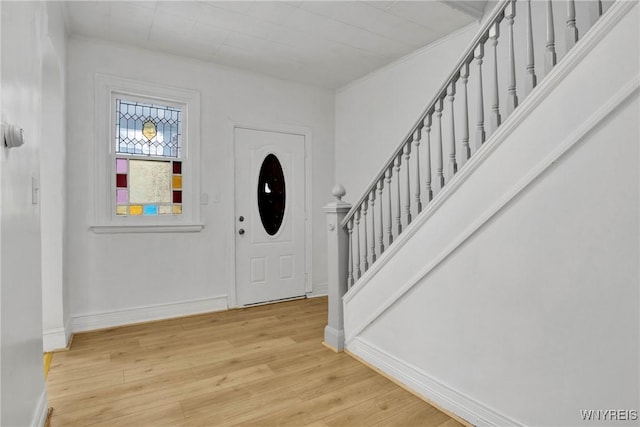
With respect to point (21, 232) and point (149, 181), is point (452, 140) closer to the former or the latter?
point (21, 232)

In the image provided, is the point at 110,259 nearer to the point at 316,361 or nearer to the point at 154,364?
the point at 154,364

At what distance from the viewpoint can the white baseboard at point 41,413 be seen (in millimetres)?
1682

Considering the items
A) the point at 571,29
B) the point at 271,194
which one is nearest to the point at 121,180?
the point at 271,194

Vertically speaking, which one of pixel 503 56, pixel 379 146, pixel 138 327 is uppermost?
pixel 503 56

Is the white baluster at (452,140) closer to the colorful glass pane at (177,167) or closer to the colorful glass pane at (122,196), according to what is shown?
the colorful glass pane at (177,167)

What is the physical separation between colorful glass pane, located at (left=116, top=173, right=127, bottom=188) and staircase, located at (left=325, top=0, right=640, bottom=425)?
8.79ft

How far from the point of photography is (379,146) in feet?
13.5

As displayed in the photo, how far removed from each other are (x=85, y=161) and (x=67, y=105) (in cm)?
51

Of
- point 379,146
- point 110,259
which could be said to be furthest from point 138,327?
point 379,146

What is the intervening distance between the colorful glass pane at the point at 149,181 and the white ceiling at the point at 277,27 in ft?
3.78

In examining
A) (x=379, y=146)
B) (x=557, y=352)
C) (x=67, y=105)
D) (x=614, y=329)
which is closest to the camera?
(x=614, y=329)

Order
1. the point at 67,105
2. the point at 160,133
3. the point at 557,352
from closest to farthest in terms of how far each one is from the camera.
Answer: the point at 557,352, the point at 67,105, the point at 160,133

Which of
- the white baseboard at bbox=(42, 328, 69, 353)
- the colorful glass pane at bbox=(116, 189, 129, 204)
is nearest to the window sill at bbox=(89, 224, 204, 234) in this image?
the colorful glass pane at bbox=(116, 189, 129, 204)

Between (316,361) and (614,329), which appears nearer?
(614,329)
